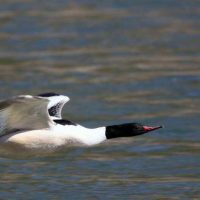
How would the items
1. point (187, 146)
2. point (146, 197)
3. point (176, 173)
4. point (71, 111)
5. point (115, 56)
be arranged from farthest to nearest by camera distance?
point (115, 56) < point (71, 111) < point (187, 146) < point (176, 173) < point (146, 197)

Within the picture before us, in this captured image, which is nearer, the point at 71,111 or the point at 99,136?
the point at 99,136

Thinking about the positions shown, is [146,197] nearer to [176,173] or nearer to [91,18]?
[176,173]

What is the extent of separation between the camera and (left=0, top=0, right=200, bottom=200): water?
12.5 metres

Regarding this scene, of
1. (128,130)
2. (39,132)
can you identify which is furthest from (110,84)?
(39,132)

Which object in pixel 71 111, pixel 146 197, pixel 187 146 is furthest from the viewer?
pixel 71 111

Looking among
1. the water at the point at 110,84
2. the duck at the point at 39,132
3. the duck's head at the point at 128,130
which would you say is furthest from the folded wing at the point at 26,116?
the duck's head at the point at 128,130

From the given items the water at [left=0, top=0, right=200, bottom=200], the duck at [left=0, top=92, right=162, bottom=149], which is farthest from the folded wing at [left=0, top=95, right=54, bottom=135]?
the water at [left=0, top=0, right=200, bottom=200]

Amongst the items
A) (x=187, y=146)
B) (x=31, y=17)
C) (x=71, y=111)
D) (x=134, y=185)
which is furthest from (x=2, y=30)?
(x=134, y=185)

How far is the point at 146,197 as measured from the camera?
11.9 metres

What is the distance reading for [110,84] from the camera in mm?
17312

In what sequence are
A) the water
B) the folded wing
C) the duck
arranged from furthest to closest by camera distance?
1. the water
2. the duck
3. the folded wing

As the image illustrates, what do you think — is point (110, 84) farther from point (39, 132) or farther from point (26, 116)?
point (26, 116)

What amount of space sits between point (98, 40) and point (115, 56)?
1194 mm

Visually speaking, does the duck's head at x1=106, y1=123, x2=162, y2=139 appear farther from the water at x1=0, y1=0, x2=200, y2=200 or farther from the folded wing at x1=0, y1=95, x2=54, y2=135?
the folded wing at x1=0, y1=95, x2=54, y2=135
